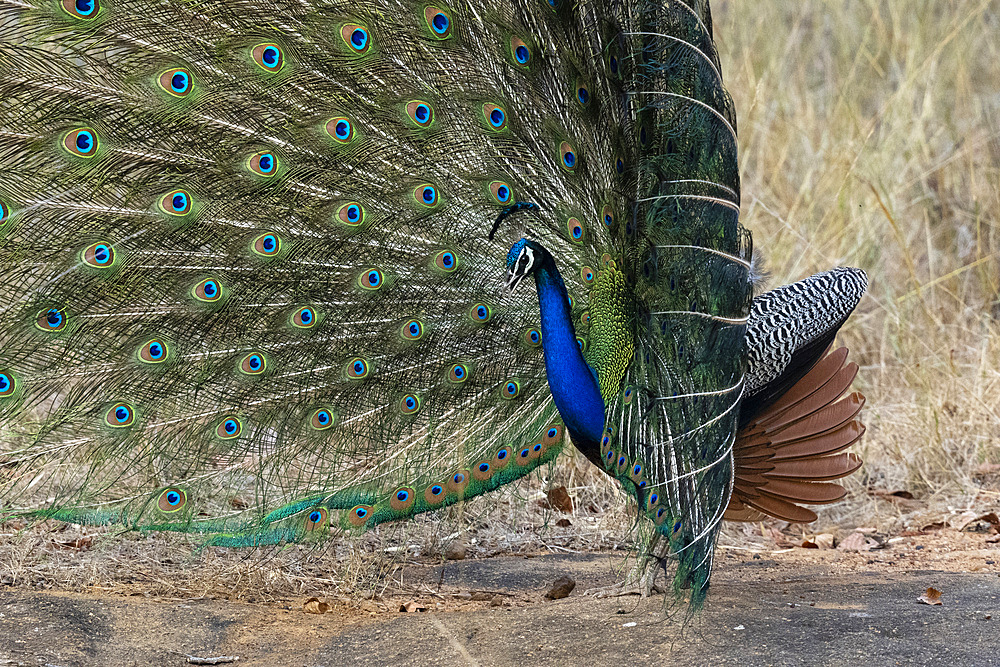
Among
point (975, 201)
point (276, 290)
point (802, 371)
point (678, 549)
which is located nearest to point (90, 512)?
point (276, 290)

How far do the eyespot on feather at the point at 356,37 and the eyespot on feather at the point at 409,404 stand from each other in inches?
48.9

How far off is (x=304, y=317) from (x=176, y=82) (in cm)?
90

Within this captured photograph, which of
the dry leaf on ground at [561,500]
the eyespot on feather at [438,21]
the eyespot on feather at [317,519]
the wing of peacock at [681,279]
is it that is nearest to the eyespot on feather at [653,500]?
the wing of peacock at [681,279]

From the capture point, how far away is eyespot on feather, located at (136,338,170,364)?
3479mm

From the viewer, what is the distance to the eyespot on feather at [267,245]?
11.5 ft

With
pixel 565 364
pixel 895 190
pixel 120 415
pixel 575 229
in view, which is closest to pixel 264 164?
pixel 120 415

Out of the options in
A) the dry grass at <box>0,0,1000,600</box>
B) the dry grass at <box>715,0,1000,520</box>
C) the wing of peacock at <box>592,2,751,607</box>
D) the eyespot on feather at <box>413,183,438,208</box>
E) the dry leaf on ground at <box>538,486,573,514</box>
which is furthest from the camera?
the dry grass at <box>715,0,1000,520</box>

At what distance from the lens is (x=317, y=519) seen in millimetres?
3684

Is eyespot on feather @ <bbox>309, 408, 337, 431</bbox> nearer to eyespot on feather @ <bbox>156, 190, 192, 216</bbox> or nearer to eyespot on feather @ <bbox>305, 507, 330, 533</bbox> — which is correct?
eyespot on feather @ <bbox>305, 507, 330, 533</bbox>

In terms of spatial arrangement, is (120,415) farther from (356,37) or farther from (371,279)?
(356,37)

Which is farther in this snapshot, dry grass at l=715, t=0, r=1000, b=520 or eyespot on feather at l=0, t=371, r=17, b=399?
dry grass at l=715, t=0, r=1000, b=520

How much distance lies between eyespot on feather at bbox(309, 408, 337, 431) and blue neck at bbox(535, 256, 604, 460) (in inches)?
33.0

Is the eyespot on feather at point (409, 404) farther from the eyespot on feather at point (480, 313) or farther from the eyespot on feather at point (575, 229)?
the eyespot on feather at point (575, 229)

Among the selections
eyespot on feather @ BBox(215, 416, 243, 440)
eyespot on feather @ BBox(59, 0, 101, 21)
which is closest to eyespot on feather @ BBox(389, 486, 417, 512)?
eyespot on feather @ BBox(215, 416, 243, 440)
